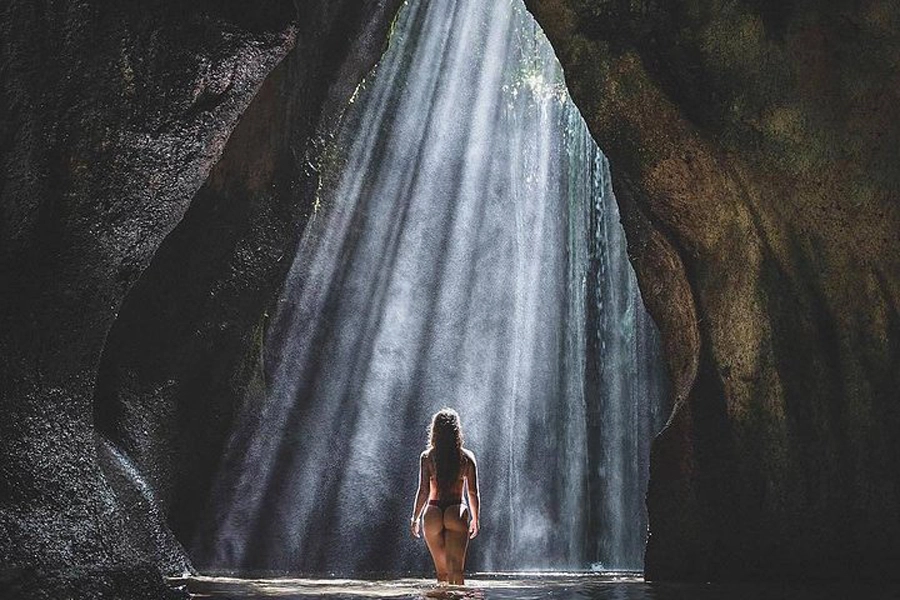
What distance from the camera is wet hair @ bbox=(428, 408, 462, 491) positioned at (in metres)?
6.73

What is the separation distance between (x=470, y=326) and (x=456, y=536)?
14462 mm

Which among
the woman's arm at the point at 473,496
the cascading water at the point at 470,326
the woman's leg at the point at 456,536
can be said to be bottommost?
the woman's leg at the point at 456,536

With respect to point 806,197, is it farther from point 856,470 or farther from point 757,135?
point 856,470

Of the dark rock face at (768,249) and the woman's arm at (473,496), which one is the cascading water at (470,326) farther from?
the dark rock face at (768,249)

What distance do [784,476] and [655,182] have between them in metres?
2.28

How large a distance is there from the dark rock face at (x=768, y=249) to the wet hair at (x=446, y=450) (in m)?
1.67

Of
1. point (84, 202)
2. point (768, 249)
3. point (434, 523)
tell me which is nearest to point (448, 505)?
point (434, 523)

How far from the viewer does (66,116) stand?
379 centimetres

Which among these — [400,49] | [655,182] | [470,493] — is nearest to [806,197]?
[655,182]

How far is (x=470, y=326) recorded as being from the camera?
21.1 meters

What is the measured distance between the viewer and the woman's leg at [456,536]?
262 inches

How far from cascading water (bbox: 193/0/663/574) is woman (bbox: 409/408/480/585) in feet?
30.8

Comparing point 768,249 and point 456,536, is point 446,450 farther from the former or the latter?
point 768,249

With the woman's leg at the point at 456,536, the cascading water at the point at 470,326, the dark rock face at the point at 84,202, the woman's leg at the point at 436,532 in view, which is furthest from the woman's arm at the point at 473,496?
the cascading water at the point at 470,326
